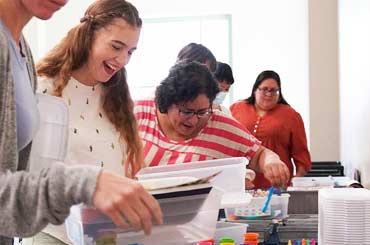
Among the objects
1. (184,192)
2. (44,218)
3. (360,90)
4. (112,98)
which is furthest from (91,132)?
(360,90)

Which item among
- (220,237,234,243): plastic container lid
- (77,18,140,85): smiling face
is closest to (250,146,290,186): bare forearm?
(220,237,234,243): plastic container lid

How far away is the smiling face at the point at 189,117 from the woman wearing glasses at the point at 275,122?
0.69 m

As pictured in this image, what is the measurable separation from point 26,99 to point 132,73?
255 cm

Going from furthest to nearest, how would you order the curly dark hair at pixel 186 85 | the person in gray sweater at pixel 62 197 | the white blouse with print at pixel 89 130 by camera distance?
the curly dark hair at pixel 186 85 < the white blouse with print at pixel 89 130 < the person in gray sweater at pixel 62 197

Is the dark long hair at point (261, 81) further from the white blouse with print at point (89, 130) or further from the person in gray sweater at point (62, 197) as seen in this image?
the person in gray sweater at point (62, 197)

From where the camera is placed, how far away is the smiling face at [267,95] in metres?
2.20

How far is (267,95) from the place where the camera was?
2229 millimetres

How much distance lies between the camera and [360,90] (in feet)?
6.94

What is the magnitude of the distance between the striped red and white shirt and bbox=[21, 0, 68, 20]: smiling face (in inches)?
27.9

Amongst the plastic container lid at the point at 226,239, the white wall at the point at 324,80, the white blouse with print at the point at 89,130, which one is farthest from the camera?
the white wall at the point at 324,80

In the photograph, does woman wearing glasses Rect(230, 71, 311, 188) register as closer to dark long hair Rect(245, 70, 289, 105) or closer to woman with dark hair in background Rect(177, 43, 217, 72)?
dark long hair Rect(245, 70, 289, 105)

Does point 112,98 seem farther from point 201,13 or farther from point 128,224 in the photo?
point 201,13

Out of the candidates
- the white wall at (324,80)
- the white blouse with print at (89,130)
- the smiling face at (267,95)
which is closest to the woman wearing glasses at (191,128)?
the white blouse with print at (89,130)

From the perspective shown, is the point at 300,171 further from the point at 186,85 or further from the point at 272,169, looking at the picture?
the point at 186,85
